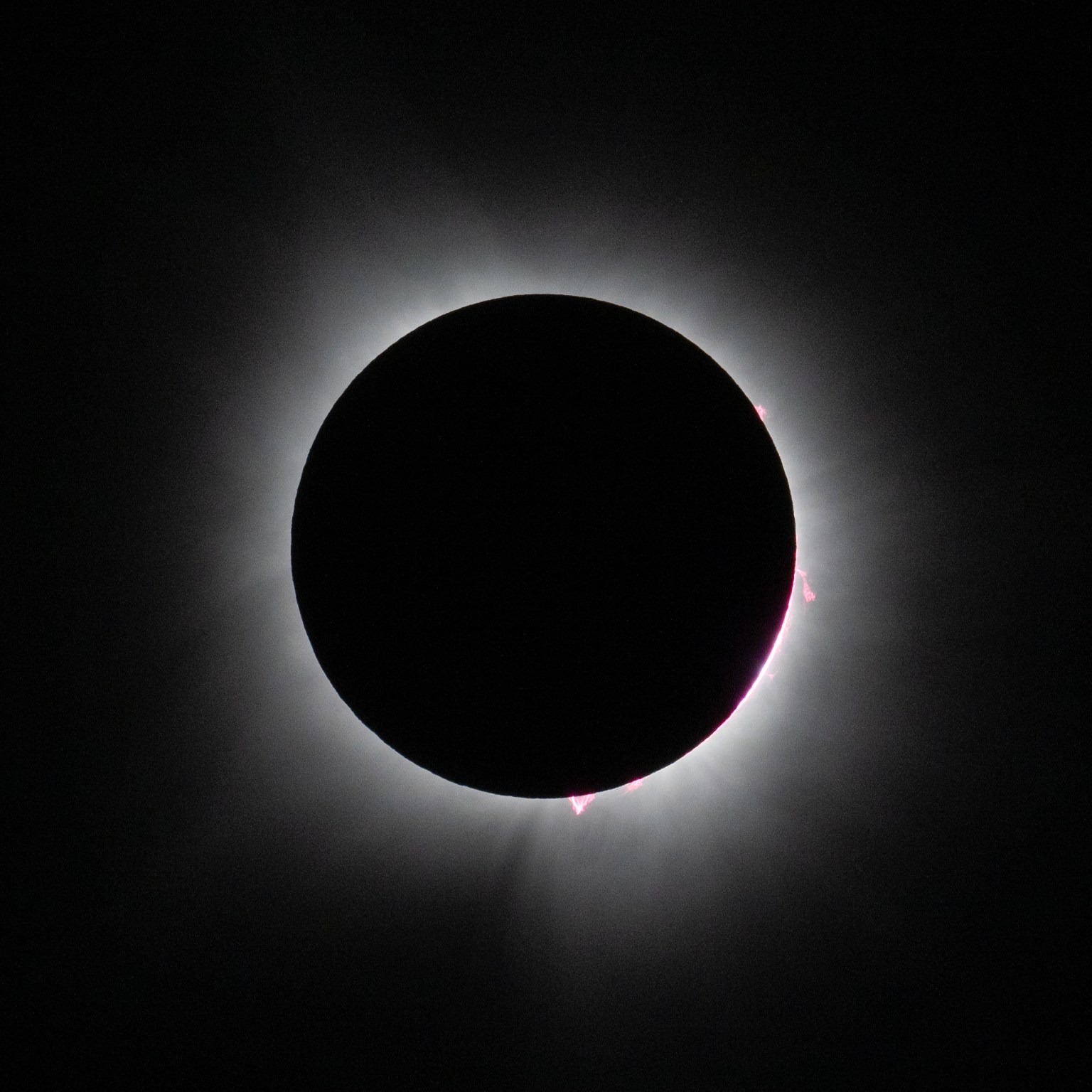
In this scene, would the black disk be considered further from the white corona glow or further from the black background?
the black background

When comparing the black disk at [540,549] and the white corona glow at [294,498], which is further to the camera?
the white corona glow at [294,498]

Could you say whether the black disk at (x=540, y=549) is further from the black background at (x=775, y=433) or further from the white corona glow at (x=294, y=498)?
the black background at (x=775, y=433)

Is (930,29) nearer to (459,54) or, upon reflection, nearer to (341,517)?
(459,54)

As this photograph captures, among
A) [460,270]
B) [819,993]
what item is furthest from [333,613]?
[819,993]

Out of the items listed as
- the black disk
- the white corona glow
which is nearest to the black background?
the white corona glow

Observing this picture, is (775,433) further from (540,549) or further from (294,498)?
(294,498)

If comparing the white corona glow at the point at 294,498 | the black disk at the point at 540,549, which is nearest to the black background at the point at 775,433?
the white corona glow at the point at 294,498
